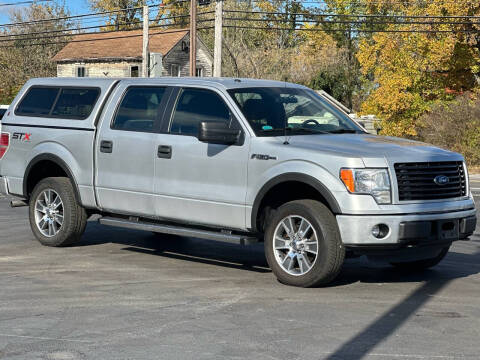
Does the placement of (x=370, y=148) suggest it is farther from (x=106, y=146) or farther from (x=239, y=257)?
(x=106, y=146)

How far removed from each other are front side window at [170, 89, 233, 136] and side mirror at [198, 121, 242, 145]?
0.35m

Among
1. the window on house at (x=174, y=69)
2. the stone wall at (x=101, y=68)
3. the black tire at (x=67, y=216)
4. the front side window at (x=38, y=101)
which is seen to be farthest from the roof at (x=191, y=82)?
the window on house at (x=174, y=69)

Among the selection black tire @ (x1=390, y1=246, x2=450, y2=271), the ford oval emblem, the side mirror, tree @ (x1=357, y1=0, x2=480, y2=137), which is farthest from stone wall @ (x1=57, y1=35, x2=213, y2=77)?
the ford oval emblem

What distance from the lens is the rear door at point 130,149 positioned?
30.6 ft

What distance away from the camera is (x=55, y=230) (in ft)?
34.0

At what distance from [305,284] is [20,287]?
2.58m

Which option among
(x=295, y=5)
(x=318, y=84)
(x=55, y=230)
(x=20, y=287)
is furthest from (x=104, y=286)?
(x=295, y=5)

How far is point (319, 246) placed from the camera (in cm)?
788

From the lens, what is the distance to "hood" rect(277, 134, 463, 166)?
25.6 ft

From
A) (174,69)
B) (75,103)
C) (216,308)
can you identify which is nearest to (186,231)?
(216,308)

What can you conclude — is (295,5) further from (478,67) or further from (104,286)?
(104,286)

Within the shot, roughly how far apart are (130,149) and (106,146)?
384 mm

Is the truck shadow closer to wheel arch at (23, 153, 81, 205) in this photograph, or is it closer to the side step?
the side step

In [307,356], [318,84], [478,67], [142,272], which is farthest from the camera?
[318,84]
